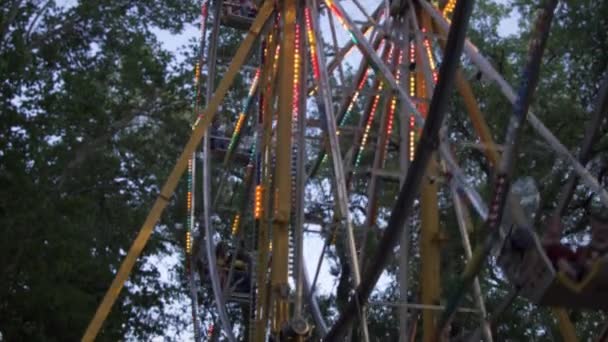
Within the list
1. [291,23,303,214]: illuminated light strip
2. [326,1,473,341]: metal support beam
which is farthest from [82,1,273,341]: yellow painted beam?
[326,1,473,341]: metal support beam

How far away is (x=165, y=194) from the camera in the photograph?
11992mm

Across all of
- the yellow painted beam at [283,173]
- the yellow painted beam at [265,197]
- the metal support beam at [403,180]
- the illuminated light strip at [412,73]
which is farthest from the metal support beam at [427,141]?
the illuminated light strip at [412,73]

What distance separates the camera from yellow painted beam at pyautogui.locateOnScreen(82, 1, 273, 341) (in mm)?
11383

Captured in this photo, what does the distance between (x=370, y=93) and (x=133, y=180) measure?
8.41 metres

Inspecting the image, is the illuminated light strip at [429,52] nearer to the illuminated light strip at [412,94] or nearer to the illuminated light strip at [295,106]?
the illuminated light strip at [412,94]

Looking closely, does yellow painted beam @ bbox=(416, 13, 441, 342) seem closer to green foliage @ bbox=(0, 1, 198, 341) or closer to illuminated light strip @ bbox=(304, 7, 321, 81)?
illuminated light strip @ bbox=(304, 7, 321, 81)

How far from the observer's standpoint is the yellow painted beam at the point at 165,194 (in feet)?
37.3

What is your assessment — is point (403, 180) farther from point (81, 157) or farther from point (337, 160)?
point (81, 157)

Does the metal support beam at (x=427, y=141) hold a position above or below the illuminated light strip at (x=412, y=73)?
below

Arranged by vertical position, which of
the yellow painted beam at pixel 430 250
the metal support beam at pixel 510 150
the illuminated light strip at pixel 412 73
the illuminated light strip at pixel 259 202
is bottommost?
the metal support beam at pixel 510 150

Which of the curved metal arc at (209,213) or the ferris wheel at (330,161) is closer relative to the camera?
the ferris wheel at (330,161)

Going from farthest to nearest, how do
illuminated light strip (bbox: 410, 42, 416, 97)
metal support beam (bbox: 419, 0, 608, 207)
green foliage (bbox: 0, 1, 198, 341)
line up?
1. green foliage (bbox: 0, 1, 198, 341)
2. illuminated light strip (bbox: 410, 42, 416, 97)
3. metal support beam (bbox: 419, 0, 608, 207)

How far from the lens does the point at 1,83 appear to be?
16406mm

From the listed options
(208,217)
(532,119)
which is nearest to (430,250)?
(532,119)
